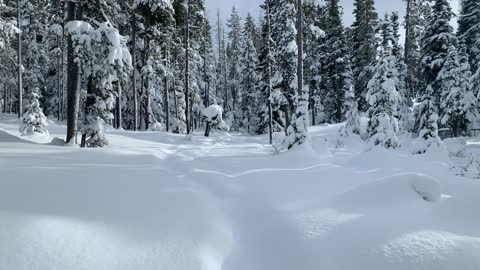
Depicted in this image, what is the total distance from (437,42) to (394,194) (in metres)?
25.1

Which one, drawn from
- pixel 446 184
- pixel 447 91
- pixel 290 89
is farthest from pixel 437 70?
pixel 446 184

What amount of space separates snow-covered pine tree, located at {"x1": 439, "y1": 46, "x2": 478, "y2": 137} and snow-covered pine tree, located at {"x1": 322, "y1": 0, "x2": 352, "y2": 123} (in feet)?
41.9

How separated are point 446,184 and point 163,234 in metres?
6.34

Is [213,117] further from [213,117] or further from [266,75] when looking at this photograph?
[266,75]

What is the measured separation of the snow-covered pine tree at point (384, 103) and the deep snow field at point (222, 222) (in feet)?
28.3

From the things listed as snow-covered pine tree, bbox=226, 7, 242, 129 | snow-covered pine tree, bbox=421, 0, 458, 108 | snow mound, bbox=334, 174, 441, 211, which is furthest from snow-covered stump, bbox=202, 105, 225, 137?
snow-covered pine tree, bbox=226, 7, 242, 129

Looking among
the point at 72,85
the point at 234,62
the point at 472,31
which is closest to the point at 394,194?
the point at 72,85

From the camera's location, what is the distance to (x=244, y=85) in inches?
1858

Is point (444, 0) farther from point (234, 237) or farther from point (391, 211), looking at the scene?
point (234, 237)

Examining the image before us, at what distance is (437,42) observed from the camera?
26062mm

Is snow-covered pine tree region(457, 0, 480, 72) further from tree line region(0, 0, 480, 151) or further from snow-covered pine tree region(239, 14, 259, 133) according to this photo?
snow-covered pine tree region(239, 14, 259, 133)

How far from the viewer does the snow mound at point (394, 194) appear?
5.59 m

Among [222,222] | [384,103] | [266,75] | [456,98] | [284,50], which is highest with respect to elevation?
[284,50]

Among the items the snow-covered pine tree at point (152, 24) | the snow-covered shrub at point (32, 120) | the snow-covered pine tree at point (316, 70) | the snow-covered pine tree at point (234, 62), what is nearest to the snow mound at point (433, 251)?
the snow-covered shrub at point (32, 120)
